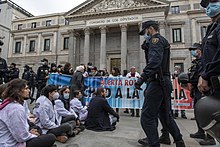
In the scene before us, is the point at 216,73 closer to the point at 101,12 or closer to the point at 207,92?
the point at 207,92

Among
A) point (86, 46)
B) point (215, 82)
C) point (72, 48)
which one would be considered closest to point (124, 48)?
point (86, 46)

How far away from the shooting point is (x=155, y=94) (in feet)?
9.37

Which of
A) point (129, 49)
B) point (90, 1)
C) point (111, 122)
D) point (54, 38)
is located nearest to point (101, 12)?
point (90, 1)

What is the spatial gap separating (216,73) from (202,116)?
449mm

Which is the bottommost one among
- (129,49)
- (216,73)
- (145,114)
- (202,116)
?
(145,114)

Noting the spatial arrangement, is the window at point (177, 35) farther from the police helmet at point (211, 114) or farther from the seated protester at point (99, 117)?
the police helmet at point (211, 114)

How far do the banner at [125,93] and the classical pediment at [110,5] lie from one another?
17745 millimetres

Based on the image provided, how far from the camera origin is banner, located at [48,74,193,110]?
7.47 metres

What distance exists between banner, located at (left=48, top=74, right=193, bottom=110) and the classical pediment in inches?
699

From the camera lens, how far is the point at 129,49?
1000 inches

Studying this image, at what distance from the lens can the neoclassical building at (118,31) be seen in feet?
75.0

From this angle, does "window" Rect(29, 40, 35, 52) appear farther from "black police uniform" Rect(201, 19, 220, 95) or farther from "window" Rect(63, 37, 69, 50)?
"black police uniform" Rect(201, 19, 220, 95)

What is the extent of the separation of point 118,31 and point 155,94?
78.7ft

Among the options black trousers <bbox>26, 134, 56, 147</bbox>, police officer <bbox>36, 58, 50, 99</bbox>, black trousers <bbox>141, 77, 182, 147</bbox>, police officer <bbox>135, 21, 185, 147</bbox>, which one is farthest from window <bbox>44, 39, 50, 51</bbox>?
black trousers <bbox>141, 77, 182, 147</bbox>
